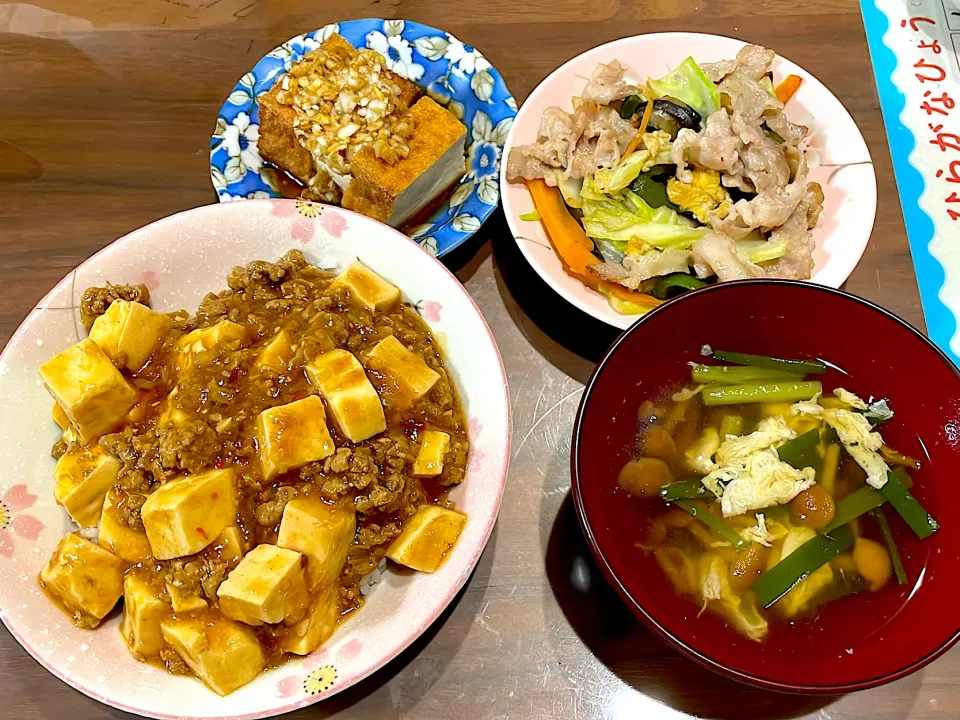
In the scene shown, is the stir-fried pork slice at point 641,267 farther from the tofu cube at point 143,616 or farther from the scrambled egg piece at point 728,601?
the tofu cube at point 143,616

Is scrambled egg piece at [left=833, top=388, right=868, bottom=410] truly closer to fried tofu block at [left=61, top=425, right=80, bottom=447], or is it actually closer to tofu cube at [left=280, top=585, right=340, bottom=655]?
tofu cube at [left=280, top=585, right=340, bottom=655]

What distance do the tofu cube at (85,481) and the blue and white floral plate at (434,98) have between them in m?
0.97

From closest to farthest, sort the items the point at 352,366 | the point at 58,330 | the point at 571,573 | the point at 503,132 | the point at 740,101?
the point at 352,366 → the point at 58,330 → the point at 571,573 → the point at 740,101 → the point at 503,132

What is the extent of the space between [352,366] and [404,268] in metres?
0.38

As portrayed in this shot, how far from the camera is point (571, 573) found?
1.85 m

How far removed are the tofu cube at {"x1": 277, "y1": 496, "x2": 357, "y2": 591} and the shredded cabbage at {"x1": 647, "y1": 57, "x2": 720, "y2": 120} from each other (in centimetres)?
160

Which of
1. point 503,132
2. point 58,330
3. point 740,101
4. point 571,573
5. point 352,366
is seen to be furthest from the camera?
point 503,132

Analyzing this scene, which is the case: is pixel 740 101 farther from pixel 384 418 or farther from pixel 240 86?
pixel 240 86

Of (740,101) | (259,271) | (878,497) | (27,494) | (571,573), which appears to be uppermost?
(740,101)

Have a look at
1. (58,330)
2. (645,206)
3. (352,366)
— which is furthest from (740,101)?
(58,330)

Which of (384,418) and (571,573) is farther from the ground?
(384,418)

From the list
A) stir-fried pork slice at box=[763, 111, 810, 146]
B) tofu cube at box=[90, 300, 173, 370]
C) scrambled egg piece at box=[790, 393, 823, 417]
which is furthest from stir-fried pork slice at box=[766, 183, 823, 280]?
tofu cube at box=[90, 300, 173, 370]

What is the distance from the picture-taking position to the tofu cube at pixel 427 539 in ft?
5.02

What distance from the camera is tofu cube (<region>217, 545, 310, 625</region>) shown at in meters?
1.34
